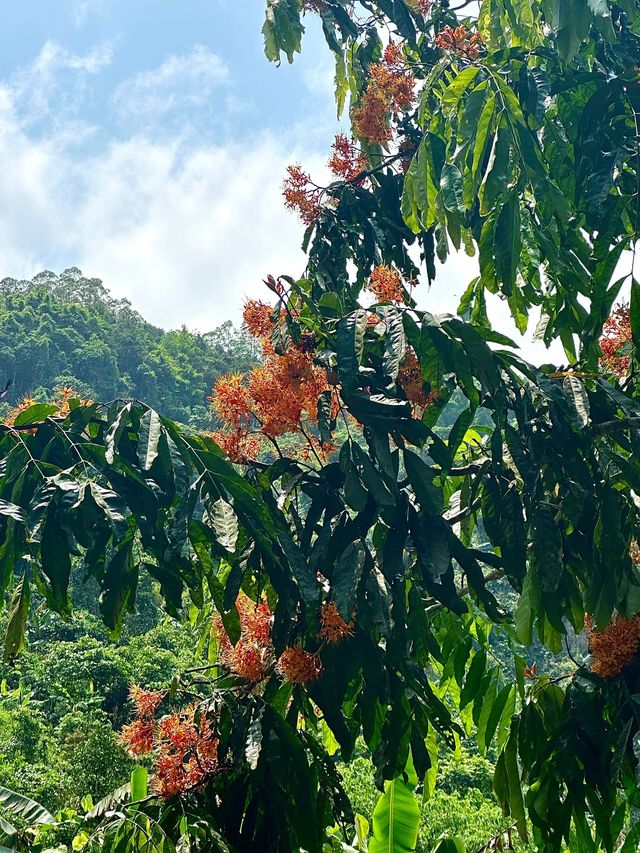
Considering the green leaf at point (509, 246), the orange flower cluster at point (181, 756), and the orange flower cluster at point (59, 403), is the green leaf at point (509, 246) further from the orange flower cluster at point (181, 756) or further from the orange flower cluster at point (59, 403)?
the orange flower cluster at point (181, 756)

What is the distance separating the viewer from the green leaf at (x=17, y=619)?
190 centimetres

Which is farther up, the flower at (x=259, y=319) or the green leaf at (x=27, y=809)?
the flower at (x=259, y=319)

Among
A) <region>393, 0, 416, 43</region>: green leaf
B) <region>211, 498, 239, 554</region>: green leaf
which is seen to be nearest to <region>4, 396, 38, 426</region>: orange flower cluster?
<region>211, 498, 239, 554</region>: green leaf

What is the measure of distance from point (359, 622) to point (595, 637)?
62 cm

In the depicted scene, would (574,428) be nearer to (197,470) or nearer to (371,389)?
(371,389)

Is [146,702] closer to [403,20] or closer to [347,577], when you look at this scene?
[347,577]

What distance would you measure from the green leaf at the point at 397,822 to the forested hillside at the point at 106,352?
97.5 ft

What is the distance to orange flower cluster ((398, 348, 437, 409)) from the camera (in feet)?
6.48

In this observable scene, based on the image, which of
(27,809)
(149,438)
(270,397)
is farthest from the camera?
(27,809)

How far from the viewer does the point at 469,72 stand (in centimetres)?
205

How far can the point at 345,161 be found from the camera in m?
2.74

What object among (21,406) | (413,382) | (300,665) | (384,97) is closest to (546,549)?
(413,382)

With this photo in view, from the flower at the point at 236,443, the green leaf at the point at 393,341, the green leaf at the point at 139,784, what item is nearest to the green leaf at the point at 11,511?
the flower at the point at 236,443

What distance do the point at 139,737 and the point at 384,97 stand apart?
6.62 ft
